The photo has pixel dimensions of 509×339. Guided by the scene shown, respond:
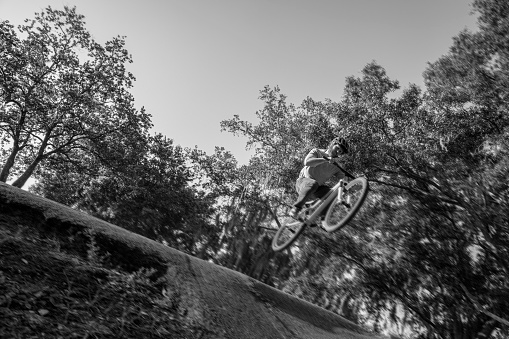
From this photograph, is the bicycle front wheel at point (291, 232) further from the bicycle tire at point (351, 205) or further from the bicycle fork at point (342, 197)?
the bicycle fork at point (342, 197)

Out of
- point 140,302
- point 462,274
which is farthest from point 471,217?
point 140,302

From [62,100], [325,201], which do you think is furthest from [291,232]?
[62,100]

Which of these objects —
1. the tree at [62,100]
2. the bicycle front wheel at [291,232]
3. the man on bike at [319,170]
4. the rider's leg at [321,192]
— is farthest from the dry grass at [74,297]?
the tree at [62,100]

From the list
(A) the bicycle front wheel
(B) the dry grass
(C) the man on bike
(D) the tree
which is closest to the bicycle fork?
(C) the man on bike

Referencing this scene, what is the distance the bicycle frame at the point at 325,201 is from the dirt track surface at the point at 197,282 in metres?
2.27

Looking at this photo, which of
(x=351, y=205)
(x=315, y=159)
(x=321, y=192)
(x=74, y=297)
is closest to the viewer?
(x=74, y=297)

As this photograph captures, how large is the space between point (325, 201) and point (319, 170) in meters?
0.72

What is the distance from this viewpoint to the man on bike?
7.05 metres

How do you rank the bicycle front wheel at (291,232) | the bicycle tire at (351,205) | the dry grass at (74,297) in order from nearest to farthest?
the dry grass at (74,297), the bicycle tire at (351,205), the bicycle front wheel at (291,232)

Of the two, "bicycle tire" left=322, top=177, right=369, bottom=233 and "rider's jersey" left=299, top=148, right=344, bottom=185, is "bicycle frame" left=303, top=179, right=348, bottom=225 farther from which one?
"rider's jersey" left=299, top=148, right=344, bottom=185

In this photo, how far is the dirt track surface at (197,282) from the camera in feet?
19.6

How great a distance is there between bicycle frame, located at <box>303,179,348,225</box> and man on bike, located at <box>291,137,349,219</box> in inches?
8.0

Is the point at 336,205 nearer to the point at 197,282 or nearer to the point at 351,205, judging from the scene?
the point at 351,205

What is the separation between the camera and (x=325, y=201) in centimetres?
768
